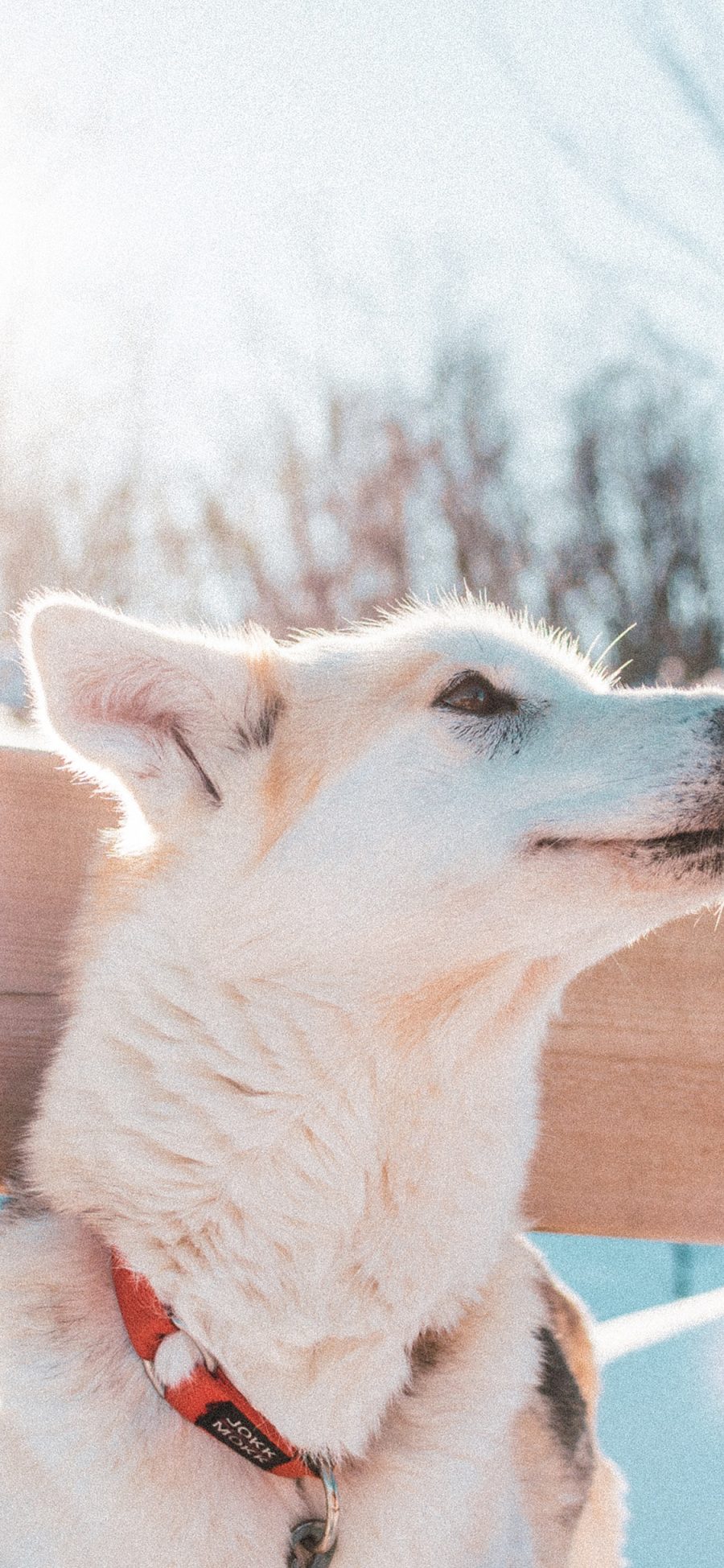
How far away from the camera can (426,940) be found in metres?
1.45

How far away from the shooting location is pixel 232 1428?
1.32 metres

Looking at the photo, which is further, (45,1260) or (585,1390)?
(585,1390)

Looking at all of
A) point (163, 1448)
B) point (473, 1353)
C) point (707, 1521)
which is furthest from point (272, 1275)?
point (707, 1521)

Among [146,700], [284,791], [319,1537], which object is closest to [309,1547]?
[319,1537]

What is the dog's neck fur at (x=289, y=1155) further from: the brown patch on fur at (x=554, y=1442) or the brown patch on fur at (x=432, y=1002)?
the brown patch on fur at (x=554, y=1442)

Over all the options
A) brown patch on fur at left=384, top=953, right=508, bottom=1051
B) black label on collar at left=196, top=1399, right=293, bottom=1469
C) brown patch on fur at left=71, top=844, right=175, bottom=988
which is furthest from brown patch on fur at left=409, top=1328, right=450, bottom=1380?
brown patch on fur at left=71, top=844, right=175, bottom=988

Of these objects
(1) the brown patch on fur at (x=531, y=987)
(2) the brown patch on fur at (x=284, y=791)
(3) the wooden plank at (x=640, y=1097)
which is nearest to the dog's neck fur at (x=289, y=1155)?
(1) the brown patch on fur at (x=531, y=987)

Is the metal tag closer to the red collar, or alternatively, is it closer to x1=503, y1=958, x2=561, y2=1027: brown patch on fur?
the red collar

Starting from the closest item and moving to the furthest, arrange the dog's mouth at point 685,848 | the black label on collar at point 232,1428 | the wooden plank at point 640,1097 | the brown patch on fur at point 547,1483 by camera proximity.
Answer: the black label on collar at point 232,1428 → the dog's mouth at point 685,848 → the brown patch on fur at point 547,1483 → the wooden plank at point 640,1097

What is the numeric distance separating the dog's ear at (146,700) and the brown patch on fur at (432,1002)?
0.33 m

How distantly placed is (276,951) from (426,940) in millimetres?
165

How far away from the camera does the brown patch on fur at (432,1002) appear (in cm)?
147

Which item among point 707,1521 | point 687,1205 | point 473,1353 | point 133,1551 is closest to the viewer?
point 133,1551

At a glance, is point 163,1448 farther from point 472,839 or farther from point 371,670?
point 371,670
